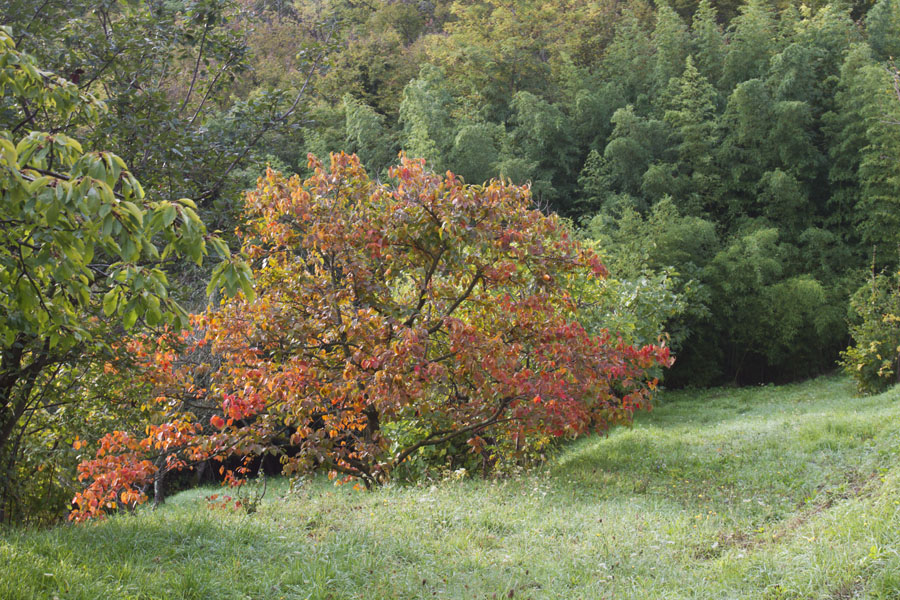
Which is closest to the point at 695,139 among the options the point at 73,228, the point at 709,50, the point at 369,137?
the point at 709,50

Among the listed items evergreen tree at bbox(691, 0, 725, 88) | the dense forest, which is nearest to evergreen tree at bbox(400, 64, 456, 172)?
the dense forest

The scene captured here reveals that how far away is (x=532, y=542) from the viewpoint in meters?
3.78

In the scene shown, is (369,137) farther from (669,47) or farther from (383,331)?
(383,331)

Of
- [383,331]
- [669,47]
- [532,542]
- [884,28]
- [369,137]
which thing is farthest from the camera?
[669,47]

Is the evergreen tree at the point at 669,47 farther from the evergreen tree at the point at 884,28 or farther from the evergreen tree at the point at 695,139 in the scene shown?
the evergreen tree at the point at 884,28

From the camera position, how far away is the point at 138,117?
468cm

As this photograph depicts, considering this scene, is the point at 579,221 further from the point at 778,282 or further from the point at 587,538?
the point at 587,538

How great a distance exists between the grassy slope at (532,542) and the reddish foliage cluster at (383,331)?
2.13 feet

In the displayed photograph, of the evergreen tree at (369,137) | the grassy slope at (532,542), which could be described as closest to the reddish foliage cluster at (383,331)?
the grassy slope at (532,542)

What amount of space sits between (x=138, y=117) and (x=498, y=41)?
65.6ft

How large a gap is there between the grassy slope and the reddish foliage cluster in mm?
649

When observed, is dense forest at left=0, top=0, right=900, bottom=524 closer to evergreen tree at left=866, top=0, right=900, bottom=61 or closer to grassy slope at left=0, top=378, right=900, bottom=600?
evergreen tree at left=866, top=0, right=900, bottom=61

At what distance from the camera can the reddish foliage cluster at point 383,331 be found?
4906mm

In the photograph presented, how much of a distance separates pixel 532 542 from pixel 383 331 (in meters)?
1.87
